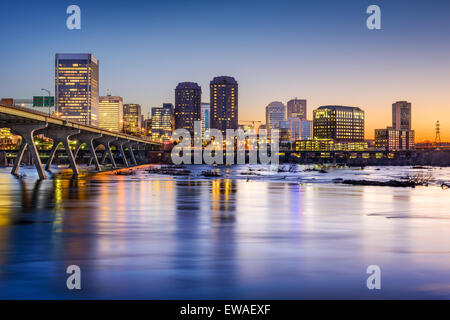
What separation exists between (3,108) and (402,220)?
166 ft

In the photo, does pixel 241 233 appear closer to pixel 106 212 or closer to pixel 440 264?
pixel 440 264

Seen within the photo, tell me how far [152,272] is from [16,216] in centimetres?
1680

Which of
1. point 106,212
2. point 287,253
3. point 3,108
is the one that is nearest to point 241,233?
point 287,253

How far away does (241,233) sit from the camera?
2108 centimetres

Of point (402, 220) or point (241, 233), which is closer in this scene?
point (241, 233)

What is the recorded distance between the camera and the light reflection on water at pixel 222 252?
1194 centimetres

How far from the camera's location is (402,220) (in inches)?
1033

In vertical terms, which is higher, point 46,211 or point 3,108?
point 3,108

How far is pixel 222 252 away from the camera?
16.6 meters

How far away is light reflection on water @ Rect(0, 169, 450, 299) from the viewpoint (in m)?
11.9
